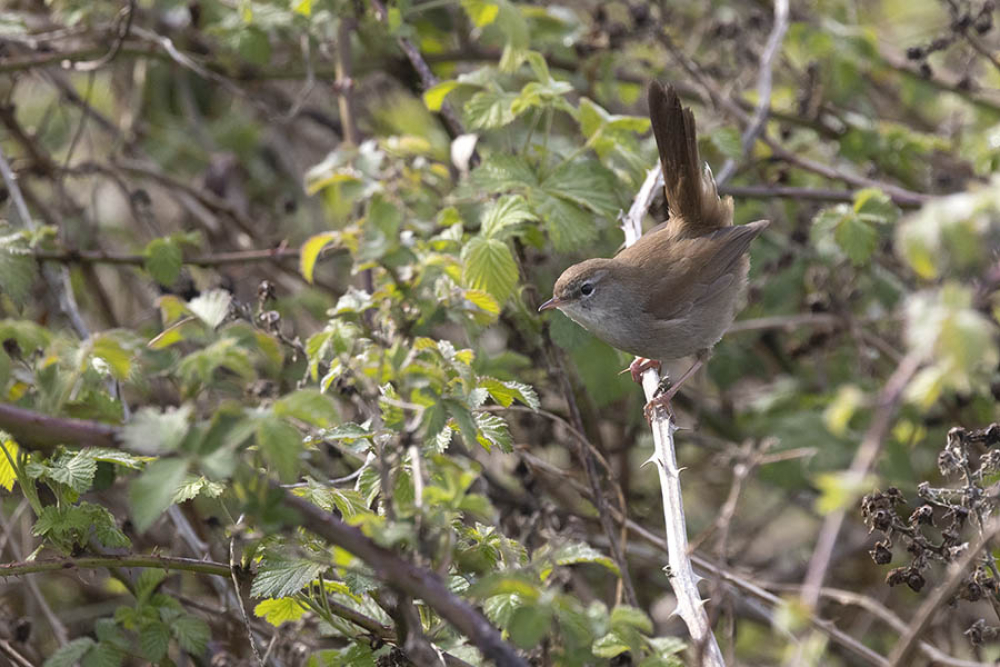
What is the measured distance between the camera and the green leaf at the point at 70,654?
7.86 feet

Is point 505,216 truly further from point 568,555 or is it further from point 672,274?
point 568,555

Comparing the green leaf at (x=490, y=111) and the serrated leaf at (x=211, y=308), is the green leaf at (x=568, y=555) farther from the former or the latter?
the green leaf at (x=490, y=111)

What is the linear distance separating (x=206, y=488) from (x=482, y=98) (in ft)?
5.08

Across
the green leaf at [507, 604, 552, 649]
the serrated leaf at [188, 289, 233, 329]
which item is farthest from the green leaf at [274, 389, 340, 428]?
the green leaf at [507, 604, 552, 649]

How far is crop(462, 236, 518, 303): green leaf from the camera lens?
273 centimetres

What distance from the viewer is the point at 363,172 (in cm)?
291

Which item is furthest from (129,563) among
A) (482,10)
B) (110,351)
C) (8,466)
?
(482,10)

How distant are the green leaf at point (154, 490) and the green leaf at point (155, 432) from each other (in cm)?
3

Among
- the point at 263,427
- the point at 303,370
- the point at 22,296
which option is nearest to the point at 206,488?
the point at 263,427

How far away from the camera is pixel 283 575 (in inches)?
81.4

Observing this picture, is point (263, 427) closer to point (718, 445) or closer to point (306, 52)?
point (306, 52)

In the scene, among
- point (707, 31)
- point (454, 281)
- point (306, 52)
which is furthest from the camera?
point (707, 31)

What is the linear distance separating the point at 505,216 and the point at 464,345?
2.86 ft

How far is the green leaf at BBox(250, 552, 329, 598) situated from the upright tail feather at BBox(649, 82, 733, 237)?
1.96 metres
